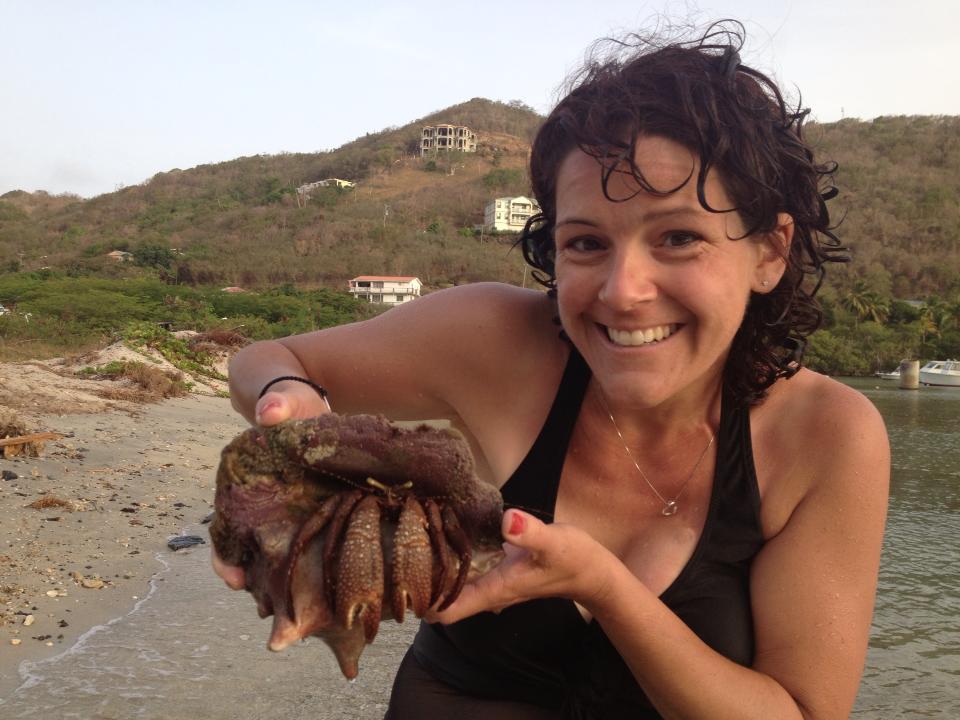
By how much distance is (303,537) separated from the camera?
1.69m

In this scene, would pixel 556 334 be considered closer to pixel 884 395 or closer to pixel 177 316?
pixel 177 316

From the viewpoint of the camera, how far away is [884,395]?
111ft

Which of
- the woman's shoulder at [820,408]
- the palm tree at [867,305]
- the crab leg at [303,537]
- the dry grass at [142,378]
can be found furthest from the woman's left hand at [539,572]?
the palm tree at [867,305]

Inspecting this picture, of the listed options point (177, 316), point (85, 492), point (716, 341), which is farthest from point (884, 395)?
point (716, 341)

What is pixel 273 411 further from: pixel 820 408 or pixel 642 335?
pixel 820 408

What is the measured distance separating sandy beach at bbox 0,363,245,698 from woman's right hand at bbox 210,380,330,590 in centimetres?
296

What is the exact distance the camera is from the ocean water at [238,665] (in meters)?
4.11

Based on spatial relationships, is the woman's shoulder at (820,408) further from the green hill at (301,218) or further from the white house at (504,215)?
the white house at (504,215)

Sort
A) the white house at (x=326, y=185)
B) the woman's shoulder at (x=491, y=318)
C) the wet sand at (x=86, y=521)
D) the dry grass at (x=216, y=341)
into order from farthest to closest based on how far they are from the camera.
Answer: the white house at (x=326, y=185), the dry grass at (x=216, y=341), the wet sand at (x=86, y=521), the woman's shoulder at (x=491, y=318)

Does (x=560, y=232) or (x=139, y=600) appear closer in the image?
(x=560, y=232)

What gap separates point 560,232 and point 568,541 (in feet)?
2.76

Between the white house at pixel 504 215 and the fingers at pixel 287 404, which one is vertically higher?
the white house at pixel 504 215

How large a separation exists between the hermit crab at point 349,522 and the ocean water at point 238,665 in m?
2.82

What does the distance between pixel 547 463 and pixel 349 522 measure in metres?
0.81
